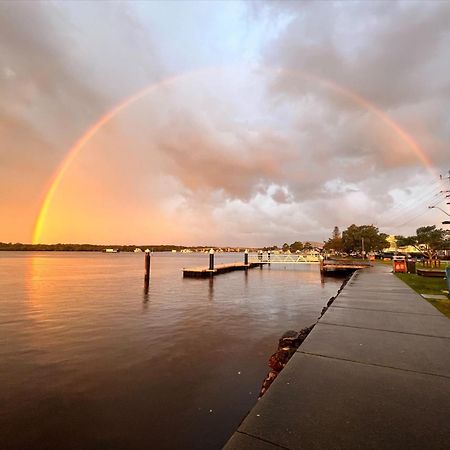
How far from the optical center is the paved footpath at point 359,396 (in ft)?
9.13

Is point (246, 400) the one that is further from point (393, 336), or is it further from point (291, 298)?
point (291, 298)

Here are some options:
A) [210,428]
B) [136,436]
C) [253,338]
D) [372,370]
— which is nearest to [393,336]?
[372,370]

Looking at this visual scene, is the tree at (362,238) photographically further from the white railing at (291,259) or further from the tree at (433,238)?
the tree at (433,238)

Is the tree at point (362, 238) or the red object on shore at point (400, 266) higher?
the tree at point (362, 238)

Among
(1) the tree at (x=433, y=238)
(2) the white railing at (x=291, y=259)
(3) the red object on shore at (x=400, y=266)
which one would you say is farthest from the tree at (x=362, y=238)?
(3) the red object on shore at (x=400, y=266)

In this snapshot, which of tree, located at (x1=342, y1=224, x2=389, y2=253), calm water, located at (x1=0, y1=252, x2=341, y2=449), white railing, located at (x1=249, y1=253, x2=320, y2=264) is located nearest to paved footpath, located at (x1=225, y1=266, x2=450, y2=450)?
calm water, located at (x1=0, y1=252, x2=341, y2=449)

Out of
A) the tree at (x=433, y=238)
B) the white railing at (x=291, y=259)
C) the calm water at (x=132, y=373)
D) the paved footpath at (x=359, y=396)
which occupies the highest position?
the tree at (x=433, y=238)

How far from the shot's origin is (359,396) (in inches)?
141

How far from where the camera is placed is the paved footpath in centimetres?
278

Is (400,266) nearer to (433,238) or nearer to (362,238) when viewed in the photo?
(433,238)

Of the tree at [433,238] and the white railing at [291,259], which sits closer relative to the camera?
the tree at [433,238]

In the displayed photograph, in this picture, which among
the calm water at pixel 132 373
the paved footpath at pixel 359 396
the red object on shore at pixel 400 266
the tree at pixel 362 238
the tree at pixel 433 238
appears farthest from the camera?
the tree at pixel 362 238

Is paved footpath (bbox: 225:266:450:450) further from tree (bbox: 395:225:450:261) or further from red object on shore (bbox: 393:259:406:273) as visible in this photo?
tree (bbox: 395:225:450:261)

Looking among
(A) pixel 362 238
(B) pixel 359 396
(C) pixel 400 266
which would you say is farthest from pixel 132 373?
(A) pixel 362 238
